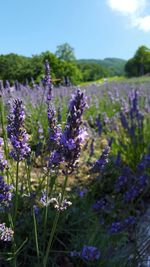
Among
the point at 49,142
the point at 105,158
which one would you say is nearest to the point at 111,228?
the point at 105,158

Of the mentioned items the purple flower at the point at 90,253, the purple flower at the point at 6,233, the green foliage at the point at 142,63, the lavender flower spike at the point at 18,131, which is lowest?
the purple flower at the point at 90,253

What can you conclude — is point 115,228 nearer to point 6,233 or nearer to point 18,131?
point 6,233

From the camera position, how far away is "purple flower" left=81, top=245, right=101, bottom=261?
2.03 metres

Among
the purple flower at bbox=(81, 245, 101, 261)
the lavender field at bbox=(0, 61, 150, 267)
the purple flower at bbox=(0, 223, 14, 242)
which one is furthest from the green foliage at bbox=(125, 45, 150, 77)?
the purple flower at bbox=(0, 223, 14, 242)

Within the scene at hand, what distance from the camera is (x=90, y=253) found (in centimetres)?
204

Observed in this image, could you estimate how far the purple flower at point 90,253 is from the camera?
2.03m

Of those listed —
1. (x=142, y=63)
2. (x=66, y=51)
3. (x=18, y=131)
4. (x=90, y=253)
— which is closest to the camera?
(x=18, y=131)

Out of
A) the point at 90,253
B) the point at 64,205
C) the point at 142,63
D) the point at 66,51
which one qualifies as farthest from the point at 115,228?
the point at 66,51

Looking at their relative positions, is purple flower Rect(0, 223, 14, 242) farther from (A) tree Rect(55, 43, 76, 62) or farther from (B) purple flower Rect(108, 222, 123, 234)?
(A) tree Rect(55, 43, 76, 62)

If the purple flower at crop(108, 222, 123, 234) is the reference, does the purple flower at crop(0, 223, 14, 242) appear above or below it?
→ above

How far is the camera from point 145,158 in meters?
3.04

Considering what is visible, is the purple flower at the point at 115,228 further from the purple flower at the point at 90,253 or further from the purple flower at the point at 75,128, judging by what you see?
the purple flower at the point at 75,128

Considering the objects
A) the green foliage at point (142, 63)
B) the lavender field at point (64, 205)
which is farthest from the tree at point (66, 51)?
the lavender field at point (64, 205)

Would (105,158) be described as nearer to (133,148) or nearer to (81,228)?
(81,228)
